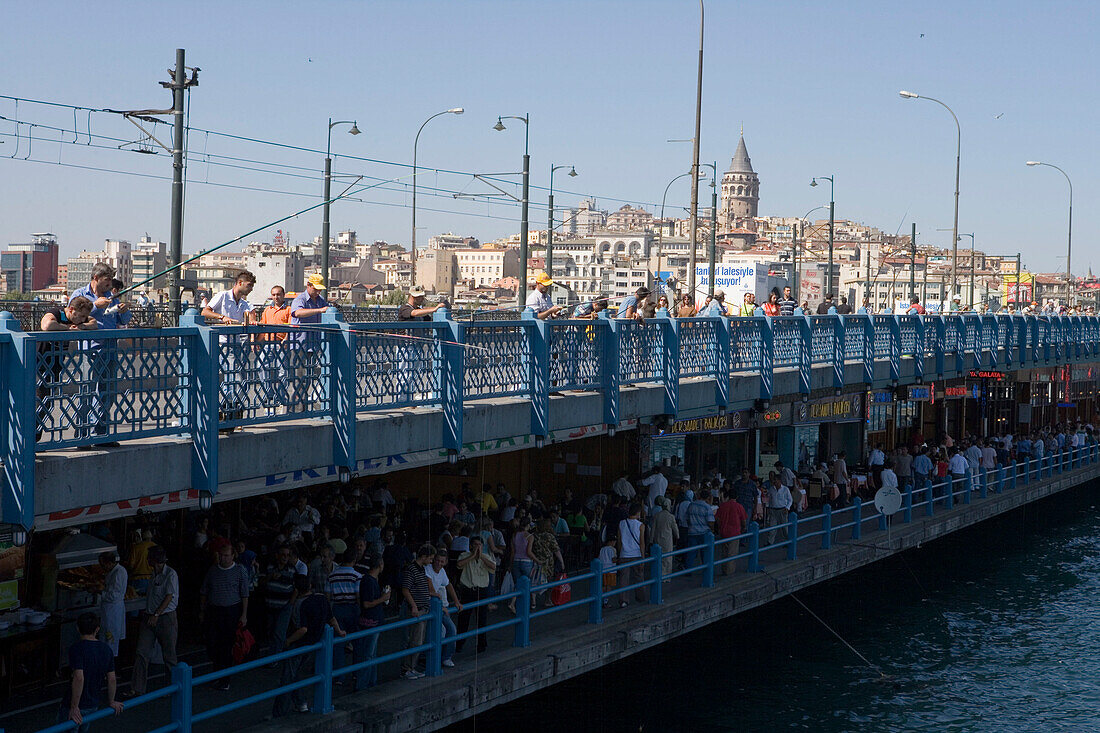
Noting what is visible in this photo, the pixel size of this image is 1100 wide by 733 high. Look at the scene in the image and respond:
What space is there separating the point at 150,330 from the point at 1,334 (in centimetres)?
116

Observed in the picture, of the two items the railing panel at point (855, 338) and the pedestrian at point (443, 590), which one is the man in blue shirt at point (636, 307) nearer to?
the pedestrian at point (443, 590)

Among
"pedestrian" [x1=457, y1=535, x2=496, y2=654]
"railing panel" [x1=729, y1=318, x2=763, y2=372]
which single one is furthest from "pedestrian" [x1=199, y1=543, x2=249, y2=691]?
"railing panel" [x1=729, y1=318, x2=763, y2=372]

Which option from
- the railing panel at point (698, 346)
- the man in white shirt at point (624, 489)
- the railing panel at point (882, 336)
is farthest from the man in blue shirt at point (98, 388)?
the railing panel at point (882, 336)

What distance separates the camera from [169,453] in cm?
945

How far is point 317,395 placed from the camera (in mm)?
11031

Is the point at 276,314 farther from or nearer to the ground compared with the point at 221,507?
farther from the ground

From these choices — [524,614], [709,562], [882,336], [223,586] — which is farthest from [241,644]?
[882,336]

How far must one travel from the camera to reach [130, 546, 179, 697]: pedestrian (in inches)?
435

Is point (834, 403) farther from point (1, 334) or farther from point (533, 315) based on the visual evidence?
point (1, 334)

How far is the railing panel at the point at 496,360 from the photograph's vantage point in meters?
13.0

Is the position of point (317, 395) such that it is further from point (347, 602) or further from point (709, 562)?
point (709, 562)

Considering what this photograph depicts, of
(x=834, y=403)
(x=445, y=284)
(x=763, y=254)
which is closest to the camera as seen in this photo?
(x=834, y=403)

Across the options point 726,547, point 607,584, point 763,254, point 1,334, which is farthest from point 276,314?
point 763,254

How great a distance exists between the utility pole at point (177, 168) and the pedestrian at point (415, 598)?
21.9 ft
